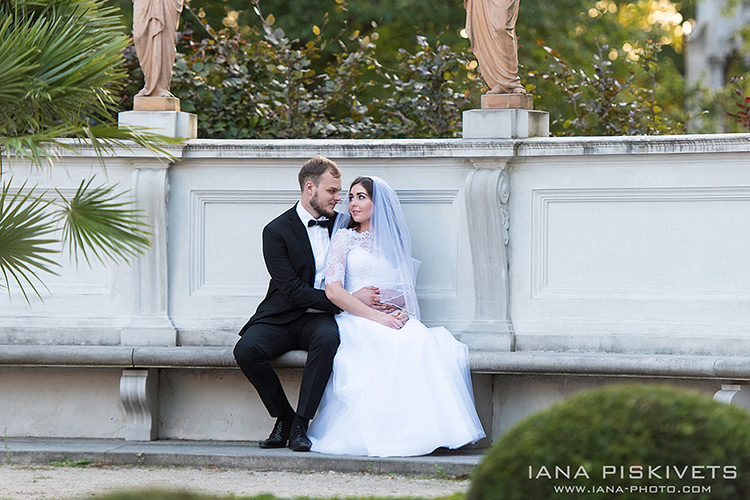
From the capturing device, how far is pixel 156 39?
7.30m

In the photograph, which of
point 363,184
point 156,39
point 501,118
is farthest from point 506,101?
point 156,39

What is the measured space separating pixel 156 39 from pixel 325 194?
155cm

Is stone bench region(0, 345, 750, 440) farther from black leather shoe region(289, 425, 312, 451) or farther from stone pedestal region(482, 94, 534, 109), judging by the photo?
stone pedestal region(482, 94, 534, 109)

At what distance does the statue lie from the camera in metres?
7.27

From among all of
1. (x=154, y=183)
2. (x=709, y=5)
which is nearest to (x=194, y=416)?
(x=154, y=183)

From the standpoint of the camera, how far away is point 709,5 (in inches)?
1087

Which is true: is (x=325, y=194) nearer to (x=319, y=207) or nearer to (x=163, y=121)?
(x=319, y=207)

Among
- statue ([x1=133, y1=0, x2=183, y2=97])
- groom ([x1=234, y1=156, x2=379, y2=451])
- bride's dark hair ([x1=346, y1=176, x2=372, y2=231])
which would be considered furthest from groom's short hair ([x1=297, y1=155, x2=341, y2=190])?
statue ([x1=133, y1=0, x2=183, y2=97])

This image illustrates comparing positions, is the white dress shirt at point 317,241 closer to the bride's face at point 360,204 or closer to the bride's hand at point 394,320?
the bride's face at point 360,204

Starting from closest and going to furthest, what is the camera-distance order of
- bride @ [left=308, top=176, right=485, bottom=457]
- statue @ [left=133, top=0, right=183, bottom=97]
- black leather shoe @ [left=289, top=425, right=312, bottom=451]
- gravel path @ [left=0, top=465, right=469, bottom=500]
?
gravel path @ [left=0, top=465, right=469, bottom=500] → bride @ [left=308, top=176, right=485, bottom=457] → black leather shoe @ [left=289, top=425, right=312, bottom=451] → statue @ [left=133, top=0, right=183, bottom=97]

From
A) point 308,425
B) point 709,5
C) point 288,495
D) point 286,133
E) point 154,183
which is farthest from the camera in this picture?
point 709,5

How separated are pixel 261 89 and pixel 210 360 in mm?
3098

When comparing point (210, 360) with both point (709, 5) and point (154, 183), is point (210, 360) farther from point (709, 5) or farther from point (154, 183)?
point (709, 5)

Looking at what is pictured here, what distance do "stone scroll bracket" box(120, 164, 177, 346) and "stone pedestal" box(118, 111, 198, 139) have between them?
9.5 inches
